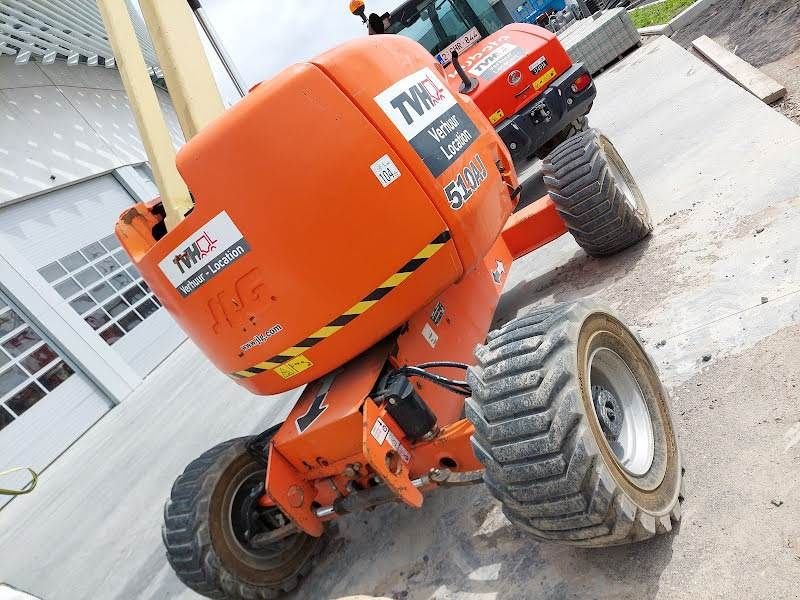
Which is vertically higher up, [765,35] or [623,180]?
[623,180]

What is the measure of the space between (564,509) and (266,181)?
1.69 meters

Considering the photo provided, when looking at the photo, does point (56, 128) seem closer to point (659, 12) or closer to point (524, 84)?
point (524, 84)

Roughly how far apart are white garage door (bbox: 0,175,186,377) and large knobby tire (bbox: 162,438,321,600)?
836cm

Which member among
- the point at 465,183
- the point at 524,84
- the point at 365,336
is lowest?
the point at 365,336

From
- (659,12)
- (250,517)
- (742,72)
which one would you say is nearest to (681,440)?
(250,517)

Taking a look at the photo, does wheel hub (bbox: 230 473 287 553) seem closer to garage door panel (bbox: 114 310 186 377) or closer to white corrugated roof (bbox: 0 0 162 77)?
white corrugated roof (bbox: 0 0 162 77)

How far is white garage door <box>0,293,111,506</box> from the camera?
9.17 meters

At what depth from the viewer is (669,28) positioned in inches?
412

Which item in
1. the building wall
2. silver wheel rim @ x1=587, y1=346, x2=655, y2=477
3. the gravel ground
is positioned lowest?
the gravel ground

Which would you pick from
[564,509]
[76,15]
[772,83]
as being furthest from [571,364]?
[76,15]

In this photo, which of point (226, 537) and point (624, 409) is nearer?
point (624, 409)

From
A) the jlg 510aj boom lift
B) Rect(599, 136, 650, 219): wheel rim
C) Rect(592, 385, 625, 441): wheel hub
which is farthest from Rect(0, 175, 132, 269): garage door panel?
Rect(592, 385, 625, 441): wheel hub

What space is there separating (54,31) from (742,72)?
512 inches

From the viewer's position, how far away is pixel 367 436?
2662 millimetres
